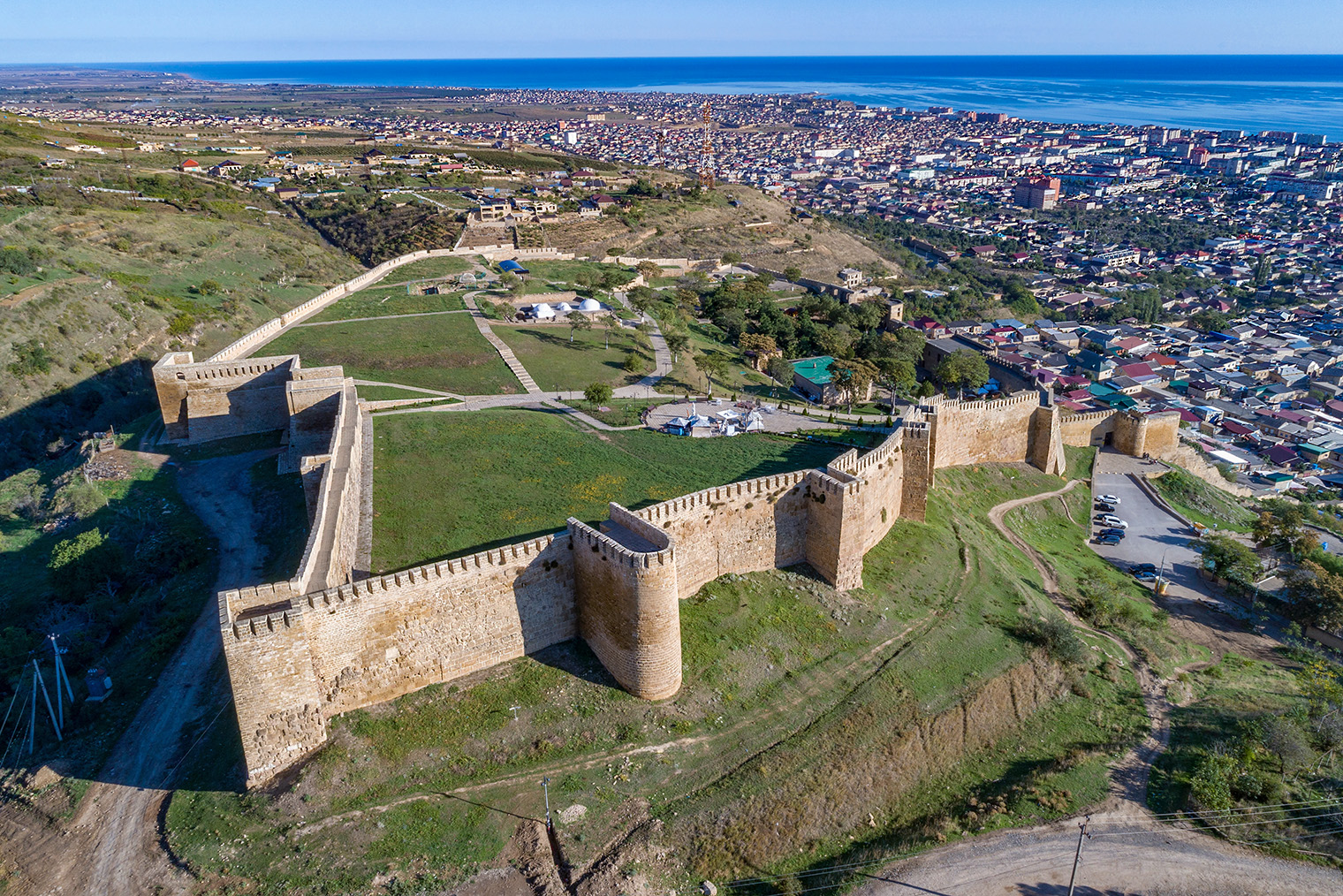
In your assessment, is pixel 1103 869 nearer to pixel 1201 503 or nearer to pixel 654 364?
pixel 1201 503

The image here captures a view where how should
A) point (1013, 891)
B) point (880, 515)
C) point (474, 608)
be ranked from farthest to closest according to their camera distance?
point (880, 515), point (474, 608), point (1013, 891)

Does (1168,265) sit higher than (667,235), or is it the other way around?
(667,235)

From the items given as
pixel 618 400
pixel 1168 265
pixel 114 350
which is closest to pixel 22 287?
pixel 114 350

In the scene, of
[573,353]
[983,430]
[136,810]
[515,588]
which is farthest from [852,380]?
[136,810]

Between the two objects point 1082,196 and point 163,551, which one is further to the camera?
point 1082,196

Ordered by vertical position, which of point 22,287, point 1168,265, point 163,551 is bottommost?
point 1168,265

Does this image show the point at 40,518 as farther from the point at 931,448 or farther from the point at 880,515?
the point at 931,448

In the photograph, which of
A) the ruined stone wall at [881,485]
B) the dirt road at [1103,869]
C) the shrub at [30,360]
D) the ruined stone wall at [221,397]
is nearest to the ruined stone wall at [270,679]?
the dirt road at [1103,869]

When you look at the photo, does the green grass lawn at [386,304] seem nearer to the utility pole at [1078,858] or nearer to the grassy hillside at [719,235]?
the grassy hillside at [719,235]
